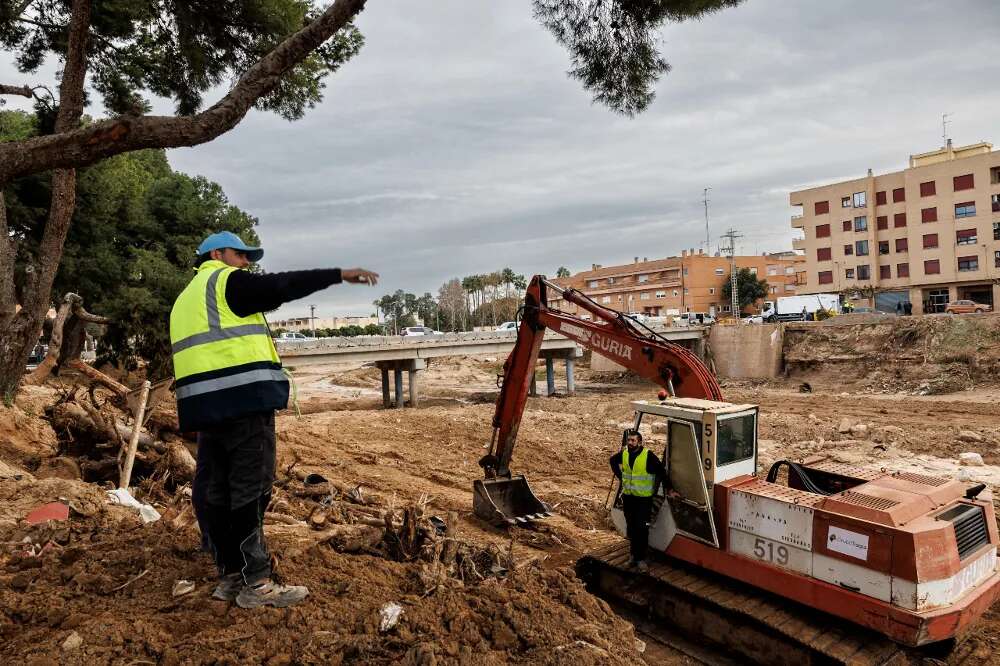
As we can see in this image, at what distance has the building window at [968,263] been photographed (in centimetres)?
4278

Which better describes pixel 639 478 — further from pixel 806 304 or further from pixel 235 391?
pixel 806 304

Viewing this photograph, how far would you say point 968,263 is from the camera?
43.2 m

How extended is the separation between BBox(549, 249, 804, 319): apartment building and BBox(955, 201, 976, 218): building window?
76.0 ft

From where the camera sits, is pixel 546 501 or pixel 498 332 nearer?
pixel 546 501

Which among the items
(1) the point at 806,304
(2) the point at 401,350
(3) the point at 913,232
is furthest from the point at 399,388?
(3) the point at 913,232

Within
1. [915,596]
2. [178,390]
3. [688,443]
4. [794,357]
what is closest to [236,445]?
[178,390]

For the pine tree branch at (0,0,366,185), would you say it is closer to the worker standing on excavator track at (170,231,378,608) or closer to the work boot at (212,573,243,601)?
the worker standing on excavator track at (170,231,378,608)

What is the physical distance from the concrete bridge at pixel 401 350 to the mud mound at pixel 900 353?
7.70m

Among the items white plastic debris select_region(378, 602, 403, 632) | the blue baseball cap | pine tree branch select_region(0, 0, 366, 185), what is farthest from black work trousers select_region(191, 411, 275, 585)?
pine tree branch select_region(0, 0, 366, 185)

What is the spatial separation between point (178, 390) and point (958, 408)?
2583cm

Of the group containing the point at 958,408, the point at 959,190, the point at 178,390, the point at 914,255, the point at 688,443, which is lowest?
the point at 958,408

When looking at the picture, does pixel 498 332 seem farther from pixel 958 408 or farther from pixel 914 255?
pixel 914 255

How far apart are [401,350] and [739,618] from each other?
86.7 feet

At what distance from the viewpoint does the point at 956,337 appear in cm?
2875
